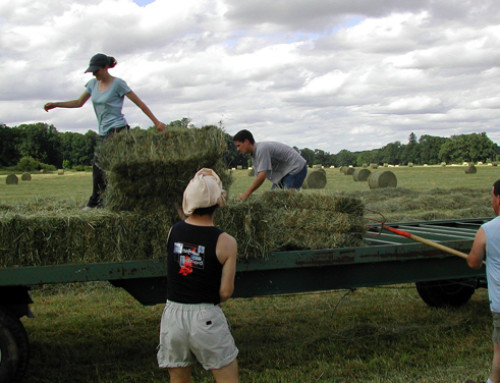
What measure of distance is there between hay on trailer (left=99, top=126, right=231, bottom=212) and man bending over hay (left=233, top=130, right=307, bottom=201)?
1.96 metres

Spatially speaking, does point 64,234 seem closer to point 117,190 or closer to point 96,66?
point 117,190

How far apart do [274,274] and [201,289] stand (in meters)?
1.64

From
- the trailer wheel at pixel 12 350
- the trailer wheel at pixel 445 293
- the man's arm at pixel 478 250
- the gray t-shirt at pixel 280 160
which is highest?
the gray t-shirt at pixel 280 160

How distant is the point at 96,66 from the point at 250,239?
261 cm

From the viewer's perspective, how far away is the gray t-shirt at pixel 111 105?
20.4ft

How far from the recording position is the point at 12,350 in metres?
4.30

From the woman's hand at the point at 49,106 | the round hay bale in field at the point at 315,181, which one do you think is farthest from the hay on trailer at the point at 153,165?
the round hay bale in field at the point at 315,181

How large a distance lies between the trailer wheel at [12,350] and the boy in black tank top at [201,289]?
148 cm

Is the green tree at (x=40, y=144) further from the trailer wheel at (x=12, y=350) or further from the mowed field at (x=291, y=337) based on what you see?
the trailer wheel at (x=12, y=350)

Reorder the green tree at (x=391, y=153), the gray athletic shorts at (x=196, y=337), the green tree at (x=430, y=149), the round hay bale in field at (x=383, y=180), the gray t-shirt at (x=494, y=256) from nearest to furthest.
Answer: the gray athletic shorts at (x=196, y=337) → the gray t-shirt at (x=494, y=256) → the round hay bale in field at (x=383, y=180) → the green tree at (x=430, y=149) → the green tree at (x=391, y=153)

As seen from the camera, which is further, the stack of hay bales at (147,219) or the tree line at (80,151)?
the tree line at (80,151)

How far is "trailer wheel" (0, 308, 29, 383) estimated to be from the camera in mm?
4273

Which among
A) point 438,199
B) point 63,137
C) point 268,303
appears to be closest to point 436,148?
point 63,137

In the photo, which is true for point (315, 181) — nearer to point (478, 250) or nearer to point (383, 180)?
point (383, 180)
